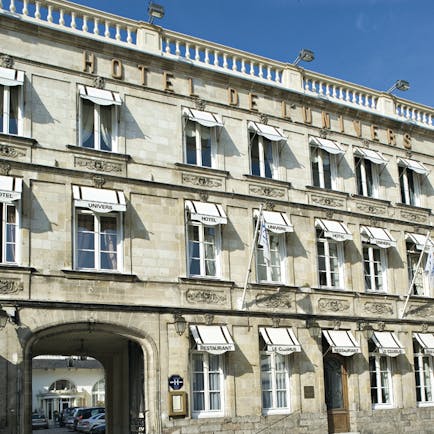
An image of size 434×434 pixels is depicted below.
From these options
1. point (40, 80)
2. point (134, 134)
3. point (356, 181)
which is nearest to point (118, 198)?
point (134, 134)

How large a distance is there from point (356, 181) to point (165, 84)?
7314 mm

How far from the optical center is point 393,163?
82.3 feet

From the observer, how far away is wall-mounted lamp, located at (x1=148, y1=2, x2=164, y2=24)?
20.4m

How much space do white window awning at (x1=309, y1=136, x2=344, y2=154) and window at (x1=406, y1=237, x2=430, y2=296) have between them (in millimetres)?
4145

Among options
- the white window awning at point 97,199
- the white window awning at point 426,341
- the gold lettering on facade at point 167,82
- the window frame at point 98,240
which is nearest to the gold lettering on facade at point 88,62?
the gold lettering on facade at point 167,82

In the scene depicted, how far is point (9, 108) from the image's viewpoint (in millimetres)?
17781

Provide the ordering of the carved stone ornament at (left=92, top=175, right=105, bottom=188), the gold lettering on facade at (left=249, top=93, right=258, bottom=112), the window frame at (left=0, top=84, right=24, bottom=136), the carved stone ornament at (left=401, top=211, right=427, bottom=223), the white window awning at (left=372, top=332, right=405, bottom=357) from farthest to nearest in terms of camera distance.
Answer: the carved stone ornament at (left=401, top=211, right=427, bottom=223), the gold lettering on facade at (left=249, top=93, right=258, bottom=112), the white window awning at (left=372, top=332, right=405, bottom=357), the carved stone ornament at (left=92, top=175, right=105, bottom=188), the window frame at (left=0, top=84, right=24, bottom=136)

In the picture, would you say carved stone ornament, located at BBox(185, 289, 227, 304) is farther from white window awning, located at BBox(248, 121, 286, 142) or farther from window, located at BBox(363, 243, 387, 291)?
window, located at BBox(363, 243, 387, 291)

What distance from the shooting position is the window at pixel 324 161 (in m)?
22.8

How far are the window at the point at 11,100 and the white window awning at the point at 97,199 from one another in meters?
2.06

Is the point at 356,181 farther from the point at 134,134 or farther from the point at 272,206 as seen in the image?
the point at 134,134

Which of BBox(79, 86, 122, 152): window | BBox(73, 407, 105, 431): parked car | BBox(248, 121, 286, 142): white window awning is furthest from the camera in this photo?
BBox(73, 407, 105, 431): parked car

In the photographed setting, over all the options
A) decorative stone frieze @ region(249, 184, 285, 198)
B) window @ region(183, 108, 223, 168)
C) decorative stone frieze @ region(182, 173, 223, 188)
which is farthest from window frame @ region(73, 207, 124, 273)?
decorative stone frieze @ region(249, 184, 285, 198)

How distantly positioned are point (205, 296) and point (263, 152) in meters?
4.99
